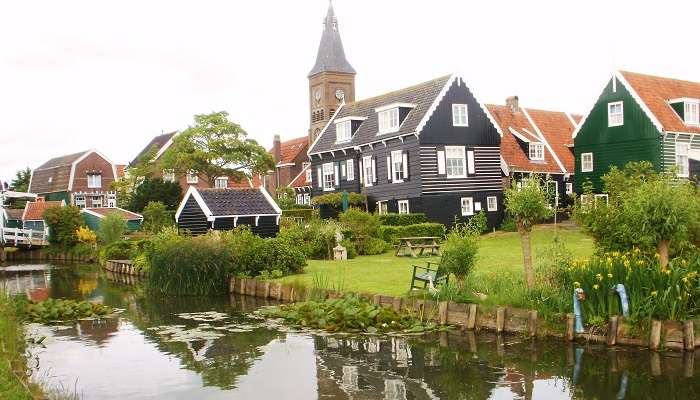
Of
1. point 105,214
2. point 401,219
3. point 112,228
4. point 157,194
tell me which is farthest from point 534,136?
point 105,214

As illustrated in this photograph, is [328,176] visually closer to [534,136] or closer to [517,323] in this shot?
[534,136]

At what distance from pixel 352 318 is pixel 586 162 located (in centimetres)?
3063

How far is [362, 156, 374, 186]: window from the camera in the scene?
45.4 meters

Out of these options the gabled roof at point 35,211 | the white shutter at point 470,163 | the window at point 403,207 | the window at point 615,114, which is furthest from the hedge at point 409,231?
the gabled roof at point 35,211

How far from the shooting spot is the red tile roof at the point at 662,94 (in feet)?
130

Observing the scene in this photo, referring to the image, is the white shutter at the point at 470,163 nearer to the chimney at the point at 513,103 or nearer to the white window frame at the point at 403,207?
the white window frame at the point at 403,207

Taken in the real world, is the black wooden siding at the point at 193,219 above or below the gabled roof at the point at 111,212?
below

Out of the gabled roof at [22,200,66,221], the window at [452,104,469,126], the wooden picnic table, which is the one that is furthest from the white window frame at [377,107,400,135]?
the gabled roof at [22,200,66,221]

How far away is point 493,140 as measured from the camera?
43.8 meters

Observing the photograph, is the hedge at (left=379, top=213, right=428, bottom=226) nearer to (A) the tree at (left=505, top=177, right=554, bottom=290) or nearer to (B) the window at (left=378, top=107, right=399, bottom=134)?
(B) the window at (left=378, top=107, right=399, bottom=134)

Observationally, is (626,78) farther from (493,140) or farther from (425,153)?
(425,153)

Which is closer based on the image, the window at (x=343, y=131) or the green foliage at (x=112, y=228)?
the window at (x=343, y=131)

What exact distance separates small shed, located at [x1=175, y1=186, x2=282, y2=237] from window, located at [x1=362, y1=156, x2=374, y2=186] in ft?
34.6

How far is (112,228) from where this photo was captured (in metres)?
48.8
